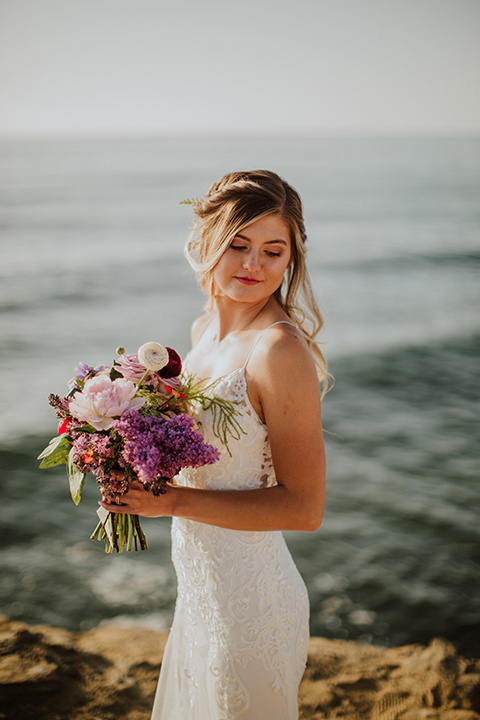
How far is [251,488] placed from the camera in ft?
Result: 7.40

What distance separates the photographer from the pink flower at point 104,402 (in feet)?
6.01

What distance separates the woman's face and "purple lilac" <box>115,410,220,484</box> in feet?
2.40

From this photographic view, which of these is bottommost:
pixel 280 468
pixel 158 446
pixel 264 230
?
pixel 280 468

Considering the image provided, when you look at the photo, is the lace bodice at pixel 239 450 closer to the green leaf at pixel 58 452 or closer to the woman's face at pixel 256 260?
the woman's face at pixel 256 260

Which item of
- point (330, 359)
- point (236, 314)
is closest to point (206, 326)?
point (236, 314)

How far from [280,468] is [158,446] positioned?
0.54 meters

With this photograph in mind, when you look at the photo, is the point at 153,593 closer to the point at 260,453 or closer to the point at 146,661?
the point at 146,661

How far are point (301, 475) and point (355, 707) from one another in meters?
2.43

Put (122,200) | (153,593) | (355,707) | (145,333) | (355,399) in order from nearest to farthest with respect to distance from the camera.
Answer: (355,707)
(153,593)
(355,399)
(145,333)
(122,200)

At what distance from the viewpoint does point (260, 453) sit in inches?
88.1

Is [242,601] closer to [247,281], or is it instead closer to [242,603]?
[242,603]

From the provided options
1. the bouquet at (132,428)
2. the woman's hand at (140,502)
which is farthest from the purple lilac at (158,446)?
the woman's hand at (140,502)

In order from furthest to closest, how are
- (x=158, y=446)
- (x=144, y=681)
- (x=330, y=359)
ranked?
(x=330, y=359) < (x=144, y=681) < (x=158, y=446)

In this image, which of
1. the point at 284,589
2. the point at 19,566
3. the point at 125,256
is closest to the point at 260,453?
the point at 284,589
